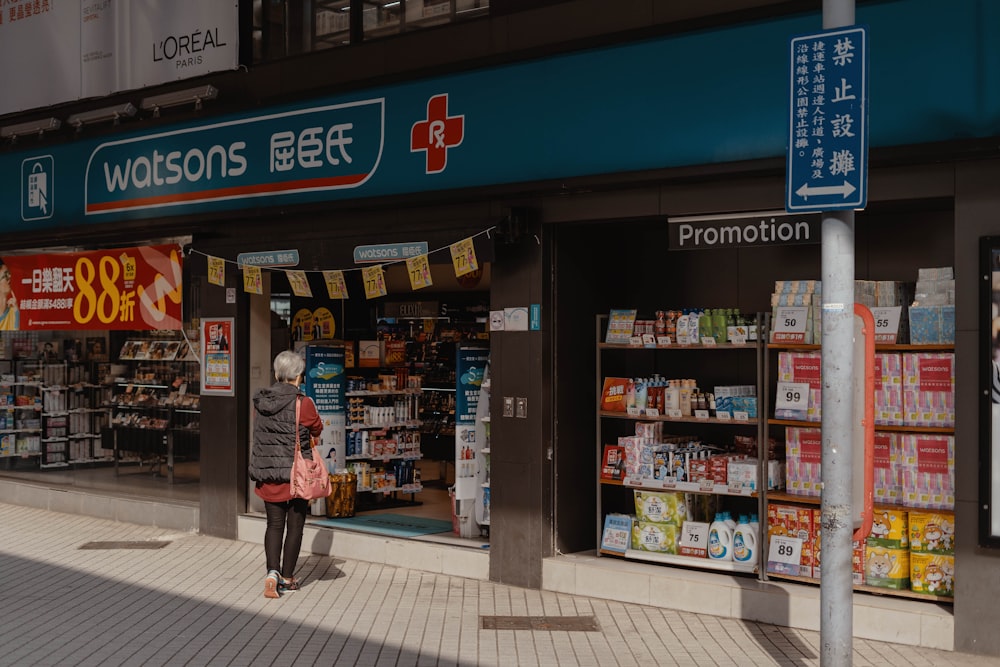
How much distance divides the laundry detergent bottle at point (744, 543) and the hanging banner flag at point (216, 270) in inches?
224

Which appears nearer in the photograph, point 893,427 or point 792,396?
point 893,427

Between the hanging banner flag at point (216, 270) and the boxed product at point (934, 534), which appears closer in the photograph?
the boxed product at point (934, 534)

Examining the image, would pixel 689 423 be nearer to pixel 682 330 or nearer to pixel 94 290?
pixel 682 330

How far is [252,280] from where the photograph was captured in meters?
10.9

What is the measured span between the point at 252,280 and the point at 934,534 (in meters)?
6.65

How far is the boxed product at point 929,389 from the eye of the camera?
7.55 metres

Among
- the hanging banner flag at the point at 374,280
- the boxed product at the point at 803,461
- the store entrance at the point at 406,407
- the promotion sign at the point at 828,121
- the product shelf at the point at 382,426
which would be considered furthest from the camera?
the product shelf at the point at 382,426

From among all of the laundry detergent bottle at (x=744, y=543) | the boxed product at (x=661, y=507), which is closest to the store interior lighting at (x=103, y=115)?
the boxed product at (x=661, y=507)

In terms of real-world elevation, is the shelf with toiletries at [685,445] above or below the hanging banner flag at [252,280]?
below

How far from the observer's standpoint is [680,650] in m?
7.20

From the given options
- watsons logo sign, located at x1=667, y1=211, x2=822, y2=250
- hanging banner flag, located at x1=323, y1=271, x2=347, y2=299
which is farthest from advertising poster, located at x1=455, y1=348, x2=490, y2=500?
watsons logo sign, located at x1=667, y1=211, x2=822, y2=250


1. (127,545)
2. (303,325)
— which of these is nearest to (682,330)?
(303,325)

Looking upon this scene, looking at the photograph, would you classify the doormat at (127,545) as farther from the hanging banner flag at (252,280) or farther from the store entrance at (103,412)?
the hanging banner flag at (252,280)

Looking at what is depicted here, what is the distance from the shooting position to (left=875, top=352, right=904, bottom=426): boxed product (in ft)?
25.5
